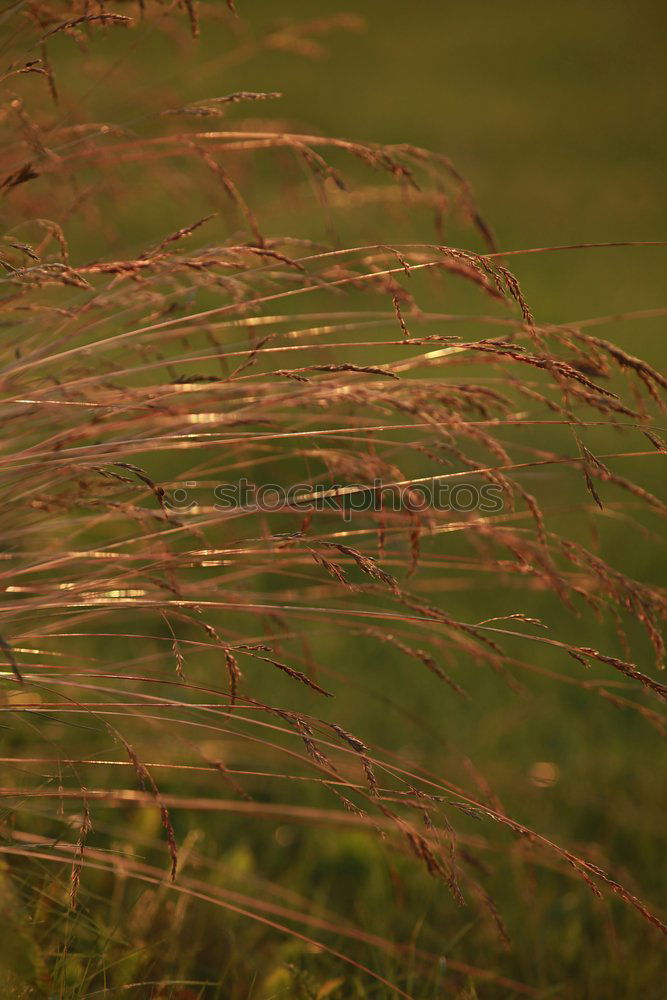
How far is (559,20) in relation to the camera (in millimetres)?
20703

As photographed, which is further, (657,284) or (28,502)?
(657,284)

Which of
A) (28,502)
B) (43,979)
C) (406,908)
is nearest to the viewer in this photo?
(43,979)

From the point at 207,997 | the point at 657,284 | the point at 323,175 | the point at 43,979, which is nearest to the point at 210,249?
the point at 323,175

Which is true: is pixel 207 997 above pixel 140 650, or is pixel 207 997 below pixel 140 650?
above

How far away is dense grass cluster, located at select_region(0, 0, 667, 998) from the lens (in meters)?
1.56

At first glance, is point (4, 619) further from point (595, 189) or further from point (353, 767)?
point (595, 189)

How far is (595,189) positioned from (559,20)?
400 inches

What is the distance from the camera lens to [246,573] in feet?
6.32

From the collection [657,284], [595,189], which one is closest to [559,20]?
[595,189]

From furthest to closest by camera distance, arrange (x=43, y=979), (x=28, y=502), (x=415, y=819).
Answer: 1. (x=415, y=819)
2. (x=28, y=502)
3. (x=43, y=979)

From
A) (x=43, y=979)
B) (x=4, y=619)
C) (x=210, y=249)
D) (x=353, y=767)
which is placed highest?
(x=210, y=249)

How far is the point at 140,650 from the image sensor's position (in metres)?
3.62

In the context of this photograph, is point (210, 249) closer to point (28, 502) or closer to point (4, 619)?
point (28, 502)

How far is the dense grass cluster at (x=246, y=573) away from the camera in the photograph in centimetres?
156
